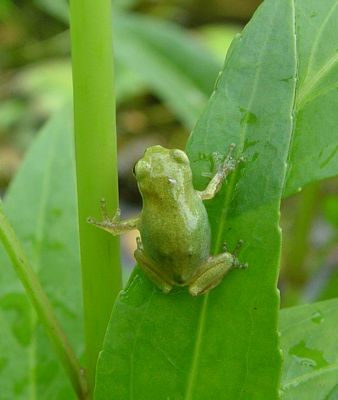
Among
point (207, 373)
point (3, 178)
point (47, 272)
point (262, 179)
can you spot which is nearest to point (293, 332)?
point (207, 373)

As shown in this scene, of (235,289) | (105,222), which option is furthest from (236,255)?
(105,222)

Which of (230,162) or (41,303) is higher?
(230,162)

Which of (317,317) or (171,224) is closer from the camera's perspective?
(317,317)

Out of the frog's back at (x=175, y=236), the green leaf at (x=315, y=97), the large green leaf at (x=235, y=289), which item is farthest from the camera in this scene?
the frog's back at (x=175, y=236)

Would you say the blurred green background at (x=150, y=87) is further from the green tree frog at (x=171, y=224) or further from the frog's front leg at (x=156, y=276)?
the frog's front leg at (x=156, y=276)

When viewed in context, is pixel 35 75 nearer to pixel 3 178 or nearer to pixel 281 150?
pixel 3 178

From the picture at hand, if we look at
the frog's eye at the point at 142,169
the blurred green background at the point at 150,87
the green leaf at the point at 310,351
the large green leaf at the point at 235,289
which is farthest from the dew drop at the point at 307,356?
the blurred green background at the point at 150,87

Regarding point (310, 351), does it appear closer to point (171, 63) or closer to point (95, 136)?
point (95, 136)
